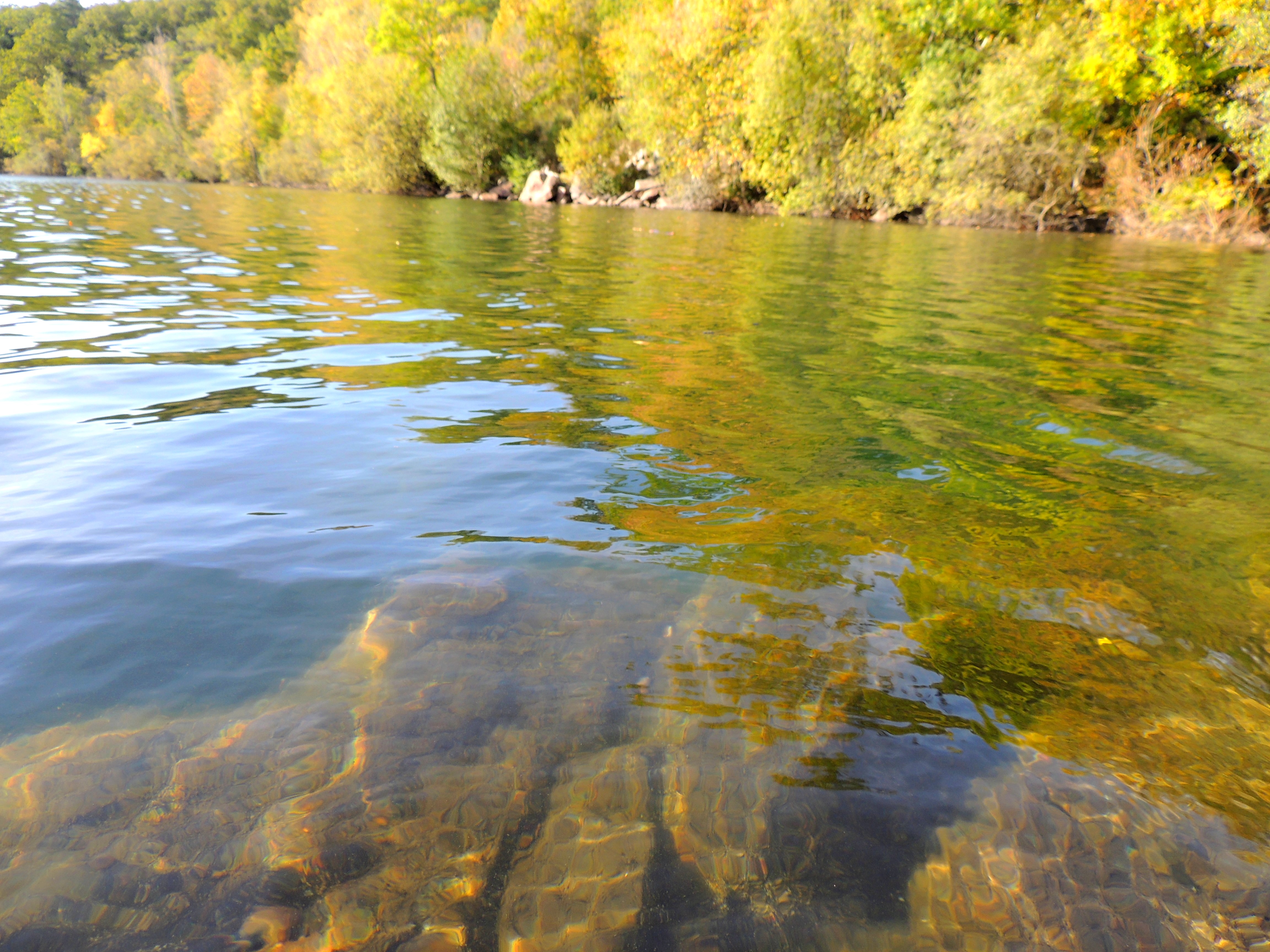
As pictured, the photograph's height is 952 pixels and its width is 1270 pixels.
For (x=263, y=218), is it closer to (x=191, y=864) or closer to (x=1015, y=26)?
(x=191, y=864)

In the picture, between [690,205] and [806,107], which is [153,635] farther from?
[690,205]

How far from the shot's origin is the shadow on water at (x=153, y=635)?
1975mm

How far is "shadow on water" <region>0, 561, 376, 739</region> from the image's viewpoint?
1975 millimetres

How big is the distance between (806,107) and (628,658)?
101ft

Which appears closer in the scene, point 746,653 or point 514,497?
point 746,653

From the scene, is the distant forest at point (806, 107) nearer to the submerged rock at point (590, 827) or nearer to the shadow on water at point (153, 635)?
the submerged rock at point (590, 827)

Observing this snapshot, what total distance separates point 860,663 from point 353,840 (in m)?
1.50

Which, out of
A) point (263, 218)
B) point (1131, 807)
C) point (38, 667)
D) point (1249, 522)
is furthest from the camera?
point (263, 218)

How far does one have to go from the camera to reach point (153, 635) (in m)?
2.24

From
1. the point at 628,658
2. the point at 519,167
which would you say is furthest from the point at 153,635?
the point at 519,167

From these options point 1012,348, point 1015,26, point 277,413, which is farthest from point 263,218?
point 1015,26

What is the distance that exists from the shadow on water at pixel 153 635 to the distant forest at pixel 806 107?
994 inches

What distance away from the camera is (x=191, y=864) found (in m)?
1.48

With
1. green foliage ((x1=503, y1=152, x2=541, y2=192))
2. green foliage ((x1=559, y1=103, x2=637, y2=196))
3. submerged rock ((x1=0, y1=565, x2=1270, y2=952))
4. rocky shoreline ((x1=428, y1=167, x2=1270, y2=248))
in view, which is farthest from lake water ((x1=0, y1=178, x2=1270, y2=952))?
green foliage ((x1=503, y1=152, x2=541, y2=192))
